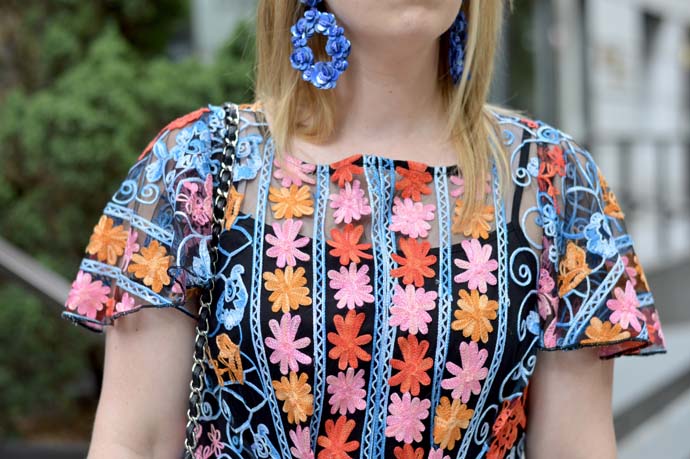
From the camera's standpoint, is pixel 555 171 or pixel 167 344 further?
pixel 555 171

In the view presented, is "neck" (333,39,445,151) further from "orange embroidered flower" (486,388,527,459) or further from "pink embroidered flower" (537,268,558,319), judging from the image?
"orange embroidered flower" (486,388,527,459)

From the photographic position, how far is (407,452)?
1623 mm

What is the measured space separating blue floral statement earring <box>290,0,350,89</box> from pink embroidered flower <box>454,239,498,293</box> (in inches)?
14.9

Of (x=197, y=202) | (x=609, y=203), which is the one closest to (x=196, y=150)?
(x=197, y=202)

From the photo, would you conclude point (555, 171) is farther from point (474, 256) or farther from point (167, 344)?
point (167, 344)

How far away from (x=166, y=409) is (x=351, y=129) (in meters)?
0.61

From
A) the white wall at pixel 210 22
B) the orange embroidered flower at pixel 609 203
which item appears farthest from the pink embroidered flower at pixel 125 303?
the white wall at pixel 210 22

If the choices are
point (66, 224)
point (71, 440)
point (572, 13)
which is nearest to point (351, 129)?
point (66, 224)

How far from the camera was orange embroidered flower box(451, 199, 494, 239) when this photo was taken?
1.68 m

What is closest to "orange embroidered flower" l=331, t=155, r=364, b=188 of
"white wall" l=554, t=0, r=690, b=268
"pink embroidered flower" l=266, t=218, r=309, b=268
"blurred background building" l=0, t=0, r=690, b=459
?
"pink embroidered flower" l=266, t=218, r=309, b=268

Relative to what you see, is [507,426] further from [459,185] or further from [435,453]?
[459,185]

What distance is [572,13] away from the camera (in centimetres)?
959

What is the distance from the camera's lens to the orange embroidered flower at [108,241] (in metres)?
1.72

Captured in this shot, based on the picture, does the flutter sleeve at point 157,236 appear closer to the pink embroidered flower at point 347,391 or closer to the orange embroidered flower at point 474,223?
the pink embroidered flower at point 347,391
